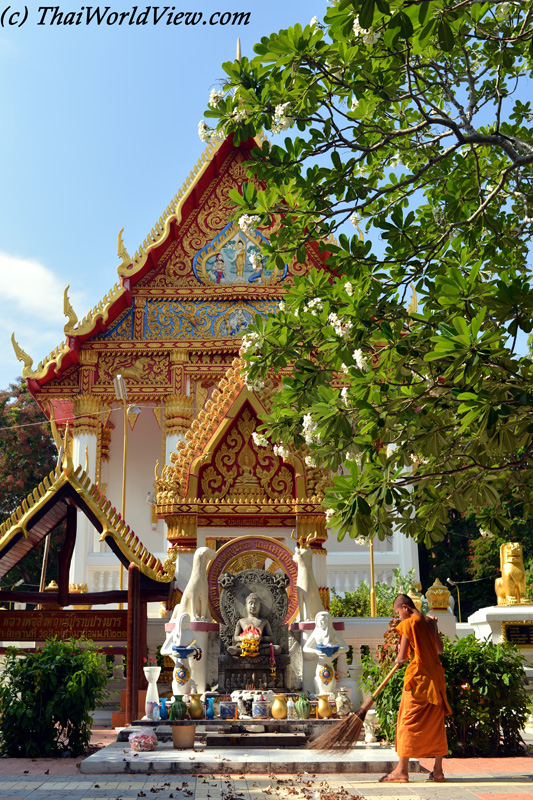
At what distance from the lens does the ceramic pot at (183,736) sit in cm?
748

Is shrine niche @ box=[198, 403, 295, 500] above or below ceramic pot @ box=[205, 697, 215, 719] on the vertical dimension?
above

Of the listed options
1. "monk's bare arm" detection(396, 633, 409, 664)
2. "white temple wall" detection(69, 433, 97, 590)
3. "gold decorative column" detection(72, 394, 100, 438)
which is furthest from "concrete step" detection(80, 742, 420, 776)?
"gold decorative column" detection(72, 394, 100, 438)

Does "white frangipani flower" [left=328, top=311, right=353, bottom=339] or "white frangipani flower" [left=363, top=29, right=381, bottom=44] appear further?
"white frangipani flower" [left=328, top=311, right=353, bottom=339]

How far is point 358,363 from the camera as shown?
512cm

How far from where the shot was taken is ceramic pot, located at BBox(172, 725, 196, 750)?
748cm

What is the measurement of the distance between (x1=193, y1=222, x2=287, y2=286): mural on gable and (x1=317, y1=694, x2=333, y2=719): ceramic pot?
34.0ft

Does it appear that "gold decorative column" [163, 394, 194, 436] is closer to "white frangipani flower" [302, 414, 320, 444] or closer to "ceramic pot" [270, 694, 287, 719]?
"ceramic pot" [270, 694, 287, 719]

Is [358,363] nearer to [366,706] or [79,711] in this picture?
[366,706]

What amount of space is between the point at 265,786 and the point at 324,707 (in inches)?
95.2

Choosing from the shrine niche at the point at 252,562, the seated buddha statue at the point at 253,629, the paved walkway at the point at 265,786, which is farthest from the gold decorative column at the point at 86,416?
the paved walkway at the point at 265,786

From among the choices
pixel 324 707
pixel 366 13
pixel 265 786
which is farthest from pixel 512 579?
pixel 366 13

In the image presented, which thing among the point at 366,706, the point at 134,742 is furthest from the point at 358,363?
the point at 134,742

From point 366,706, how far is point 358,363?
8.23ft

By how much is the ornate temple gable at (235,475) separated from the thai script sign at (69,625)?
138 cm
